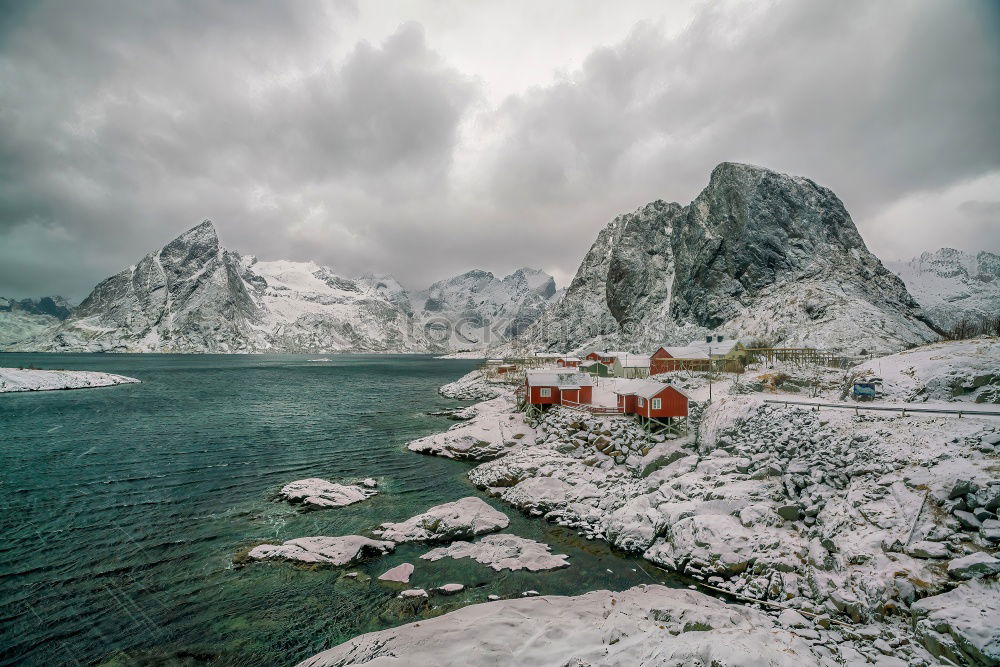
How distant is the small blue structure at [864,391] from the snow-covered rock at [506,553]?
97.8ft

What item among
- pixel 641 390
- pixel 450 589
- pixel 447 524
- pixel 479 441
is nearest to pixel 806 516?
pixel 450 589

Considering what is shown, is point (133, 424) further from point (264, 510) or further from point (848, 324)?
point (848, 324)

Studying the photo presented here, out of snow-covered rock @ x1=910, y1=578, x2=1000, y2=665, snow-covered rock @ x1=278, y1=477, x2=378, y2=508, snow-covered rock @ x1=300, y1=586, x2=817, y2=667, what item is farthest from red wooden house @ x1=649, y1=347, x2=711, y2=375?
snow-covered rock @ x1=300, y1=586, x2=817, y2=667

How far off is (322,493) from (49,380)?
10840 centimetres

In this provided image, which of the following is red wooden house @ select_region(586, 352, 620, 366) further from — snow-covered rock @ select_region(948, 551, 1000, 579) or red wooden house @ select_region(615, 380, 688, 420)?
snow-covered rock @ select_region(948, 551, 1000, 579)

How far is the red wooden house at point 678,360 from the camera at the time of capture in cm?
7138

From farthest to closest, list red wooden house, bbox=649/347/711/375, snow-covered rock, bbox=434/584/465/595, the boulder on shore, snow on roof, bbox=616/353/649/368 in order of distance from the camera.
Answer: snow on roof, bbox=616/353/649/368 → red wooden house, bbox=649/347/711/375 → the boulder on shore → snow-covered rock, bbox=434/584/465/595

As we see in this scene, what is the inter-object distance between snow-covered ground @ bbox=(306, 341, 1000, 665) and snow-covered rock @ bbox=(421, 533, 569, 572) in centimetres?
384

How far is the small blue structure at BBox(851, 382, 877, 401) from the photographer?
3425cm

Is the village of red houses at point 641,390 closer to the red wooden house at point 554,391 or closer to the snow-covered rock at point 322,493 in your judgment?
the red wooden house at point 554,391

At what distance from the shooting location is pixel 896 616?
15.5 meters

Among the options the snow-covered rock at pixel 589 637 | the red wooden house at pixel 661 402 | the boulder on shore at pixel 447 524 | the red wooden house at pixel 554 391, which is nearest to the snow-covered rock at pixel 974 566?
the snow-covered rock at pixel 589 637

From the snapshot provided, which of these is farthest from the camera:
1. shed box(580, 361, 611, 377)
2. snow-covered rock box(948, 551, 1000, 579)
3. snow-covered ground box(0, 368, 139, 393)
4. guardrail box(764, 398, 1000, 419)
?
shed box(580, 361, 611, 377)

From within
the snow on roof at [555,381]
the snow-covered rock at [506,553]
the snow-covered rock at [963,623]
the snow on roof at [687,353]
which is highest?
the snow on roof at [687,353]
